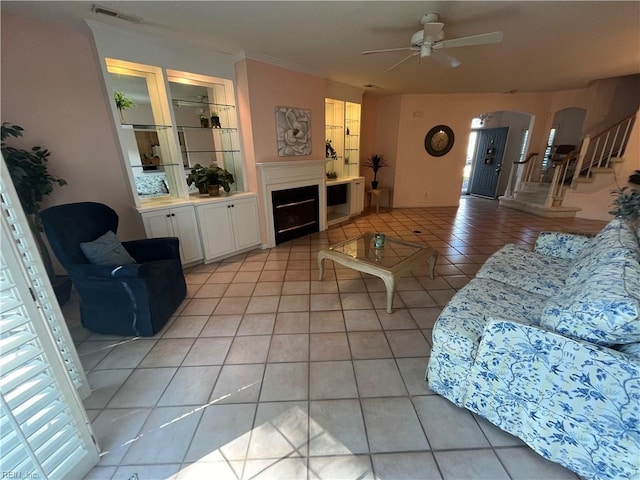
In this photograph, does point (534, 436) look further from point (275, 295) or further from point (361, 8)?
point (361, 8)

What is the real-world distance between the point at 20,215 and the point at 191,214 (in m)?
1.97

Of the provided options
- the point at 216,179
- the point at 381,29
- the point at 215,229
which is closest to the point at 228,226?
the point at 215,229

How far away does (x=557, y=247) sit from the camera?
7.89ft

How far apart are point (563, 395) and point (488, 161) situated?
8.16 metres

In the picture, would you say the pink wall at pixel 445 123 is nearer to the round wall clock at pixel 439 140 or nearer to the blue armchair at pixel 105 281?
the round wall clock at pixel 439 140

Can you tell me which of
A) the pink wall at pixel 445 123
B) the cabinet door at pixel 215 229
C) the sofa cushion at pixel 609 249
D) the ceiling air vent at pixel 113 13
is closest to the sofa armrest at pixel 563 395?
the sofa cushion at pixel 609 249

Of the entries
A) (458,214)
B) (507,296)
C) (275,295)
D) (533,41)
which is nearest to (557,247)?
(507,296)

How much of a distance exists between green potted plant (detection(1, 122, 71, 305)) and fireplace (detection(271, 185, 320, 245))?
2332 millimetres

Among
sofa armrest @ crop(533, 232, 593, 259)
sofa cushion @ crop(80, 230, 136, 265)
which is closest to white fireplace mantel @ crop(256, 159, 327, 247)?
sofa cushion @ crop(80, 230, 136, 265)

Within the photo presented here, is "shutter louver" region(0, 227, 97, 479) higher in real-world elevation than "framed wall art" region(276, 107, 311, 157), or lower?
lower

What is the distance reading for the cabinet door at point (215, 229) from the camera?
3264 millimetres

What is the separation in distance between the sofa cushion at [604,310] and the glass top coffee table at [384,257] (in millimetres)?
1103

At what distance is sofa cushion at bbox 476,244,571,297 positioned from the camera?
1913 mm

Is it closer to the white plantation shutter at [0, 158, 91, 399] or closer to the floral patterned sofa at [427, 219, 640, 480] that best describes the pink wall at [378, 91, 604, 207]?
the floral patterned sofa at [427, 219, 640, 480]
